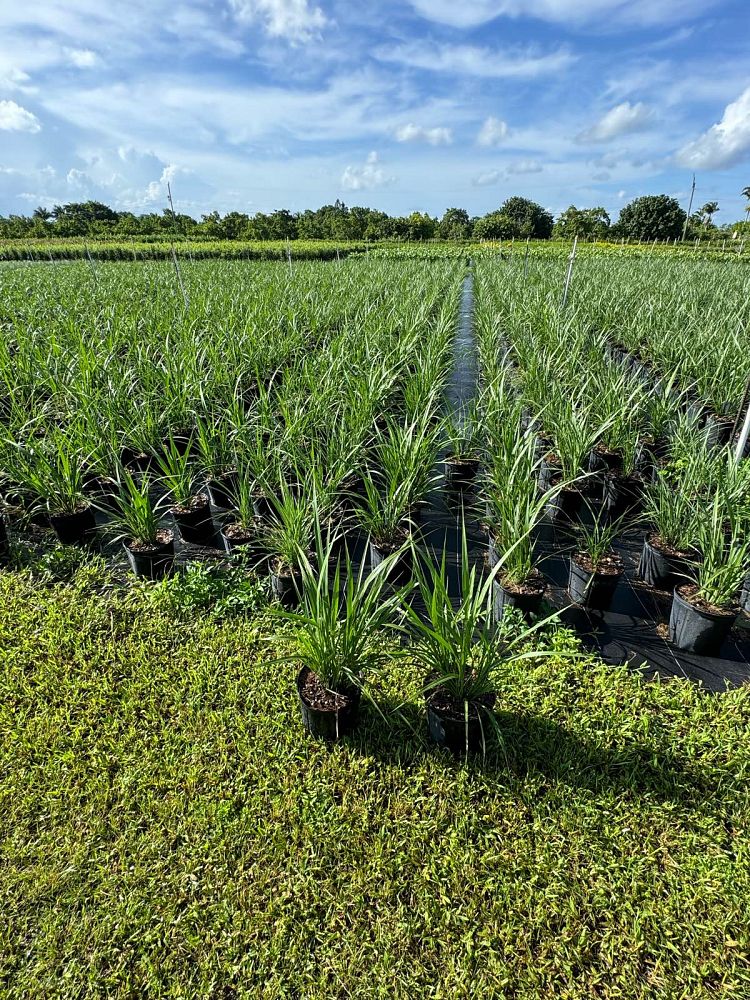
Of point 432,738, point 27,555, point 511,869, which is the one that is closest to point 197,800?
point 432,738

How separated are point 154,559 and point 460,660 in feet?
6.48

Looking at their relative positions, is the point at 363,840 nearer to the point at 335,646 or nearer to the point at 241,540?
the point at 335,646

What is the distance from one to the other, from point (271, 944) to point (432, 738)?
862 mm

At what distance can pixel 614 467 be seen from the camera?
3.93 metres

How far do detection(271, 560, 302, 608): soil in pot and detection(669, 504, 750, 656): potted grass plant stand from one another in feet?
6.43

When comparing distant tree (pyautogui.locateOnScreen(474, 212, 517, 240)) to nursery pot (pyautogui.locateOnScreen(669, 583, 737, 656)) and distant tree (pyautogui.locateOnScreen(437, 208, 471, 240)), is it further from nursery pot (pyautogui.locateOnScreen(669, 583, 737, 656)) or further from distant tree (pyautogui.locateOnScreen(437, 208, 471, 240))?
nursery pot (pyautogui.locateOnScreen(669, 583, 737, 656))

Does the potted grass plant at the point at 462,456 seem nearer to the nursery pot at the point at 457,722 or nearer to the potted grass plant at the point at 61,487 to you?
the nursery pot at the point at 457,722

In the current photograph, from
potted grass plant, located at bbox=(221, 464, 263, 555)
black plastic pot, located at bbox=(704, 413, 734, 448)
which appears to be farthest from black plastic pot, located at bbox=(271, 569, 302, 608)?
black plastic pot, located at bbox=(704, 413, 734, 448)

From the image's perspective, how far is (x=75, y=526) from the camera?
3.22 meters

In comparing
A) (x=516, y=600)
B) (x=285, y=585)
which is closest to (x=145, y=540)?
(x=285, y=585)

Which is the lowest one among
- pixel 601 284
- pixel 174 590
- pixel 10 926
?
pixel 10 926

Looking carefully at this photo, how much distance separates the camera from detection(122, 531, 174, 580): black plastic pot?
2896 mm

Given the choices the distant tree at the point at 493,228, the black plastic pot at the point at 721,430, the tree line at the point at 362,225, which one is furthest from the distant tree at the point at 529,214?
the black plastic pot at the point at 721,430

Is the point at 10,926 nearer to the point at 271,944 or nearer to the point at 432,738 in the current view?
the point at 271,944
